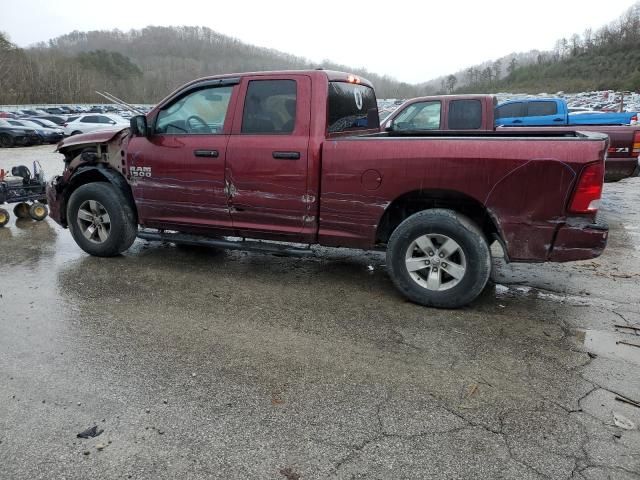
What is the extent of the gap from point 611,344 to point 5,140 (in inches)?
994

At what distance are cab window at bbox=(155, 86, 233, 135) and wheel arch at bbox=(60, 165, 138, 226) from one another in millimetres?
729

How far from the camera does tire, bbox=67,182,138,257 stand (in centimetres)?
522

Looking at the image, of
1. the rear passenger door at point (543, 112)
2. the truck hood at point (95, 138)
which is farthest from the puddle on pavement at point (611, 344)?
the rear passenger door at point (543, 112)

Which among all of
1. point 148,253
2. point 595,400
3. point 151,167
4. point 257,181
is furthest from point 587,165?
point 148,253

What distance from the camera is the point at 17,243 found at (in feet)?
20.4

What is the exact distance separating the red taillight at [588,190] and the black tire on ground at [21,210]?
743 cm

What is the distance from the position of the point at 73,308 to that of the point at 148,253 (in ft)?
5.50

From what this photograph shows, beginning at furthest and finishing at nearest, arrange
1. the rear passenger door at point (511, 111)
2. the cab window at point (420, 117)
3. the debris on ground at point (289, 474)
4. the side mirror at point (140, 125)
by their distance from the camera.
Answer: the rear passenger door at point (511, 111) < the cab window at point (420, 117) < the side mirror at point (140, 125) < the debris on ground at point (289, 474)

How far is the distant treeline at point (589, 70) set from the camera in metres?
78.6

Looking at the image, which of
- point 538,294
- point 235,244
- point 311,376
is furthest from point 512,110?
point 311,376

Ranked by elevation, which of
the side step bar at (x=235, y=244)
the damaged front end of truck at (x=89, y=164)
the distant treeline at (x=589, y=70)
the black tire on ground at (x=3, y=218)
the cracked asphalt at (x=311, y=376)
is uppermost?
the distant treeline at (x=589, y=70)

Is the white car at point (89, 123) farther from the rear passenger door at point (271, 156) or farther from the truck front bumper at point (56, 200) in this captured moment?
the rear passenger door at point (271, 156)

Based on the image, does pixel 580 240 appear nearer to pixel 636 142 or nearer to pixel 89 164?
pixel 636 142

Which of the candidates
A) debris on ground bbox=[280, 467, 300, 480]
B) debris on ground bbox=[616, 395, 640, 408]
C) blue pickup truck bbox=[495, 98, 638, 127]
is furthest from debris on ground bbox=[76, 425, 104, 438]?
blue pickup truck bbox=[495, 98, 638, 127]
